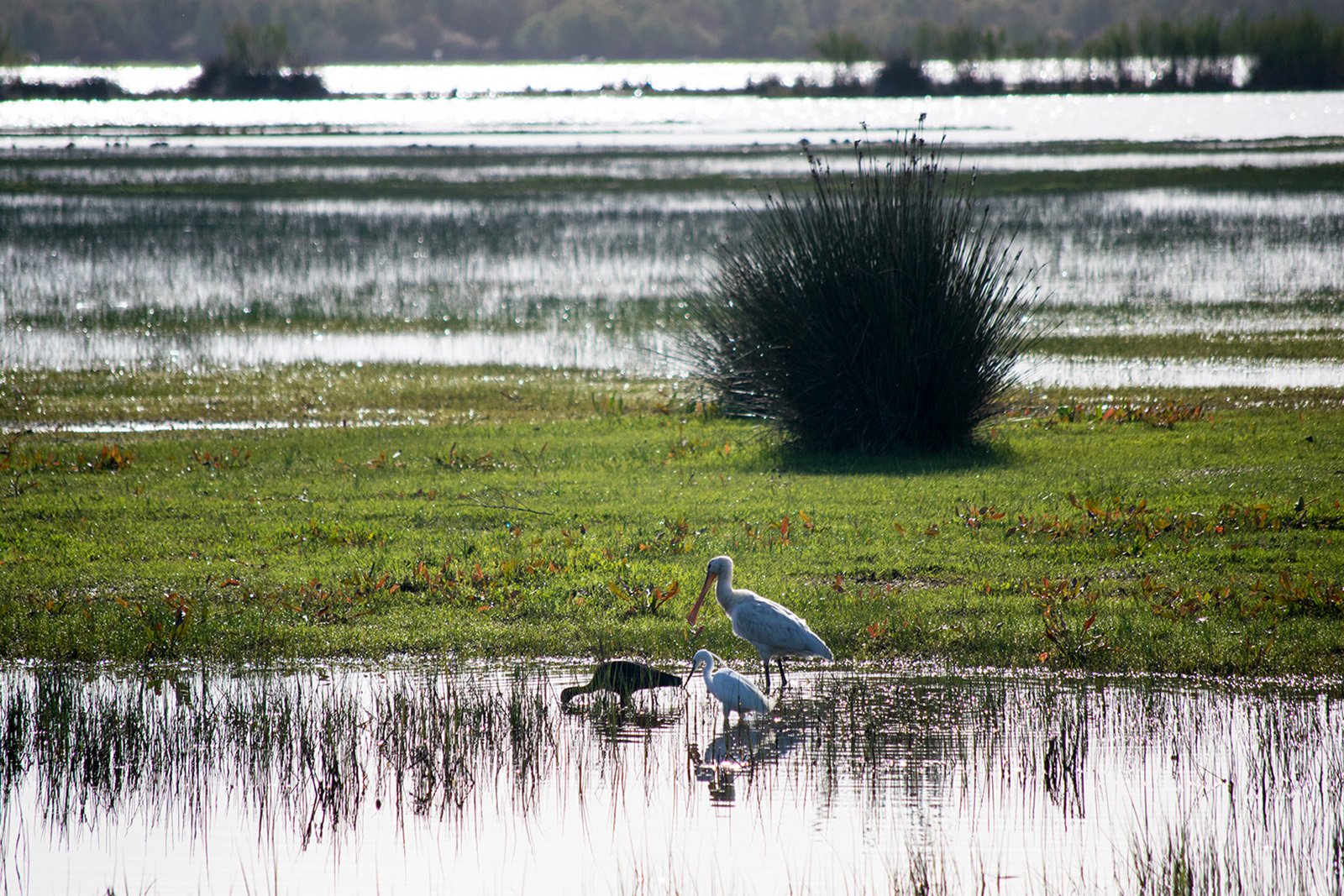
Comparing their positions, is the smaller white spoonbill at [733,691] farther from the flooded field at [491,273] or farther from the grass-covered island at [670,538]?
the flooded field at [491,273]

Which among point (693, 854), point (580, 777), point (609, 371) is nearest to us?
point (693, 854)

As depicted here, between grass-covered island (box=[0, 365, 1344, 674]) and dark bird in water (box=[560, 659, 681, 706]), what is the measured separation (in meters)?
0.93

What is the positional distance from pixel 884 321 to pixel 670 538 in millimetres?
4975

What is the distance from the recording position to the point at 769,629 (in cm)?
820

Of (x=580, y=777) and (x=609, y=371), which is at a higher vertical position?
(x=609, y=371)

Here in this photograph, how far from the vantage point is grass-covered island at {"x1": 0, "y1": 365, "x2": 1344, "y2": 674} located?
902 centimetres

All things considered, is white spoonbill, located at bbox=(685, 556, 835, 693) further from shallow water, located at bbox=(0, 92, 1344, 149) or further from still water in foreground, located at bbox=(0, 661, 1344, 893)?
shallow water, located at bbox=(0, 92, 1344, 149)

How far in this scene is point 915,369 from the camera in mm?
14875

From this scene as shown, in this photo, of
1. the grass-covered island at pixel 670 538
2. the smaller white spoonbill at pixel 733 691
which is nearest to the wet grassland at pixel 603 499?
the grass-covered island at pixel 670 538

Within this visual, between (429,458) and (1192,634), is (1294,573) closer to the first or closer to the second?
(1192,634)

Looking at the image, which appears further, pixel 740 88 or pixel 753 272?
pixel 740 88

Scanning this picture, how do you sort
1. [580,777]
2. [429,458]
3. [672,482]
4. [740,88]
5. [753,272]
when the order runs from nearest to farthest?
[580,777] < [672,482] < [429,458] < [753,272] < [740,88]

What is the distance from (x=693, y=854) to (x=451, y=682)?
262cm

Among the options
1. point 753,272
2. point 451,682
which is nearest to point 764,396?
point 753,272
